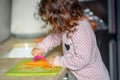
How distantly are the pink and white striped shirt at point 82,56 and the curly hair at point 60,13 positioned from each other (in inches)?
1.2

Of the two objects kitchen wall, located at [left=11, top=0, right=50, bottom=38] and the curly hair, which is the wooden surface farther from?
kitchen wall, located at [left=11, top=0, right=50, bottom=38]

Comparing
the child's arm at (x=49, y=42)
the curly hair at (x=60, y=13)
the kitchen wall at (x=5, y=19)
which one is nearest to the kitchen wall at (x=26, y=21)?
the kitchen wall at (x=5, y=19)

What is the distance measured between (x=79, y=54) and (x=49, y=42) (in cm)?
20

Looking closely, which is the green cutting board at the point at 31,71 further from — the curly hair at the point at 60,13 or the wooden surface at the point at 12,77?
the curly hair at the point at 60,13

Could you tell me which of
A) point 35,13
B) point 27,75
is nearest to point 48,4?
point 27,75

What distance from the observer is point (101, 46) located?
76.7 inches

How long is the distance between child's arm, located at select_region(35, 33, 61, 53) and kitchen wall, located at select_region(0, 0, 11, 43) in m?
0.31

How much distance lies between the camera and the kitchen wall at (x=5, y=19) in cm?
146

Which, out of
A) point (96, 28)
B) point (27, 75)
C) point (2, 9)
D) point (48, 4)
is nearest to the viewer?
point (27, 75)

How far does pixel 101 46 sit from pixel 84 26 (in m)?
0.85

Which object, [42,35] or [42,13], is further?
[42,35]

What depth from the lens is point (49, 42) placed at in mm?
1234

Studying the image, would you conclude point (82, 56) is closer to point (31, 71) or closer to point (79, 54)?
point (79, 54)

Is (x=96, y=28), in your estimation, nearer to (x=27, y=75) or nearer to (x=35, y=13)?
(x=35, y=13)
